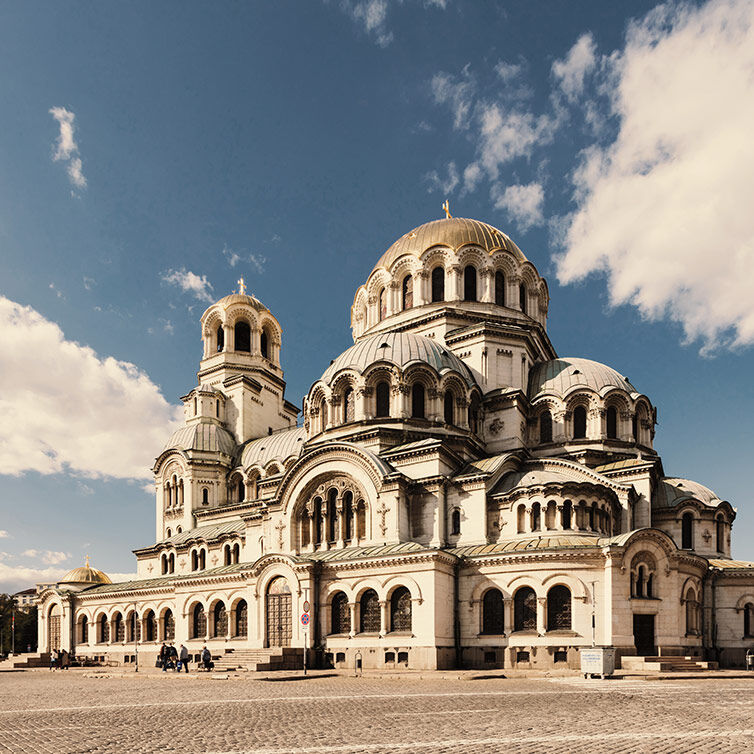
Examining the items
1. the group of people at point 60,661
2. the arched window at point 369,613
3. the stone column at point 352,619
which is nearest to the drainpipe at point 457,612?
the arched window at point 369,613

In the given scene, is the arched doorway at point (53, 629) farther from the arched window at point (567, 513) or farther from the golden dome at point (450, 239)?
the arched window at point (567, 513)

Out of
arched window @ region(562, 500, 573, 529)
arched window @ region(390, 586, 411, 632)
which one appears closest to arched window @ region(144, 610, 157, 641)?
arched window @ region(390, 586, 411, 632)

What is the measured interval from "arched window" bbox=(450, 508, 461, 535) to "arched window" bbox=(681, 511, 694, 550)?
12.7 meters

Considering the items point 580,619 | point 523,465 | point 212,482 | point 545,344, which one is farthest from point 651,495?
point 212,482

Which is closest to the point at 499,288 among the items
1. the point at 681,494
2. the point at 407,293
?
the point at 407,293

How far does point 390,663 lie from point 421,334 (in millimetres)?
21964

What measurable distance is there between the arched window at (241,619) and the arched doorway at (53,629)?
19609 mm

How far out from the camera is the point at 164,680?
1146 inches

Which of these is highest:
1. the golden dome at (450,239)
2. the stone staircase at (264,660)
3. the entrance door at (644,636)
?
the golden dome at (450,239)

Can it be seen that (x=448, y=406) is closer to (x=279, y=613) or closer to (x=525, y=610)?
(x=525, y=610)

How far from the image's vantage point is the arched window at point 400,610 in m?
34.7

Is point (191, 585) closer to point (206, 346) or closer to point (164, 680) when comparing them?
point (164, 680)

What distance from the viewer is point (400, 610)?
35000 mm

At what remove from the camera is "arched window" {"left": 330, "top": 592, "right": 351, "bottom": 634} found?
36281mm
